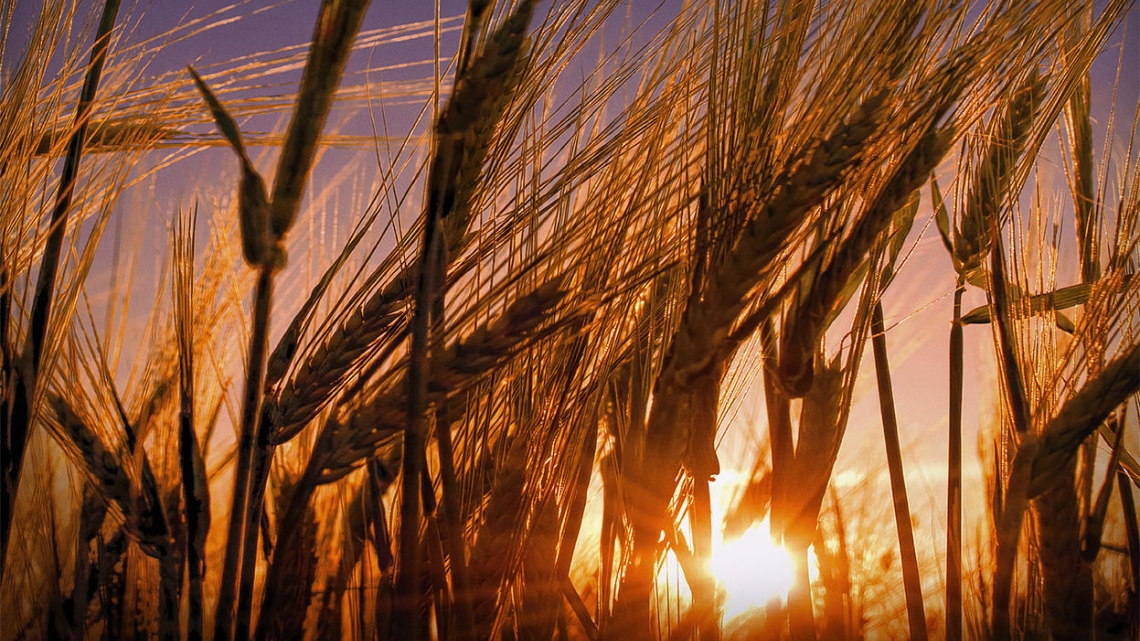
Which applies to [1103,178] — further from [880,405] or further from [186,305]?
[186,305]

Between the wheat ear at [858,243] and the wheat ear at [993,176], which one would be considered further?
the wheat ear at [993,176]

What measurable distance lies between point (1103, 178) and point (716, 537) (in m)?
0.53

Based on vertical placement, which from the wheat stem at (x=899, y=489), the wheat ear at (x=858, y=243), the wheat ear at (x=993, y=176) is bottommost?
the wheat stem at (x=899, y=489)

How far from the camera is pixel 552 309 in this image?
0.43m

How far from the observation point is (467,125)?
1.22 feet

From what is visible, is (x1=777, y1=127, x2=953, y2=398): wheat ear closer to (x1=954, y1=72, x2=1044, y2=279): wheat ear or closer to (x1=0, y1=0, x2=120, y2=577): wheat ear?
(x1=954, y1=72, x2=1044, y2=279): wheat ear

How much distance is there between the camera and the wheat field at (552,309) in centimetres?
41

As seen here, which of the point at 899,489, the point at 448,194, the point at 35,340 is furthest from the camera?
the point at 899,489

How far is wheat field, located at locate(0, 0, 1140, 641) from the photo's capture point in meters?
0.41

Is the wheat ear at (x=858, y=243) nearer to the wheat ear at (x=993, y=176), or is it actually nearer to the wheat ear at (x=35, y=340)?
the wheat ear at (x=993, y=176)

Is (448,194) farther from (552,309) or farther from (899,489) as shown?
(899,489)

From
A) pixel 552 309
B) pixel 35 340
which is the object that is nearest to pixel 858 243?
pixel 552 309

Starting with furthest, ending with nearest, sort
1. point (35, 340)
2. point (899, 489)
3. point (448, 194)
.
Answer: point (899, 489) < point (35, 340) < point (448, 194)

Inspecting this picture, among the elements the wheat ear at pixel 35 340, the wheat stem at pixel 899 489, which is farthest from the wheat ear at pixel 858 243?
the wheat ear at pixel 35 340
